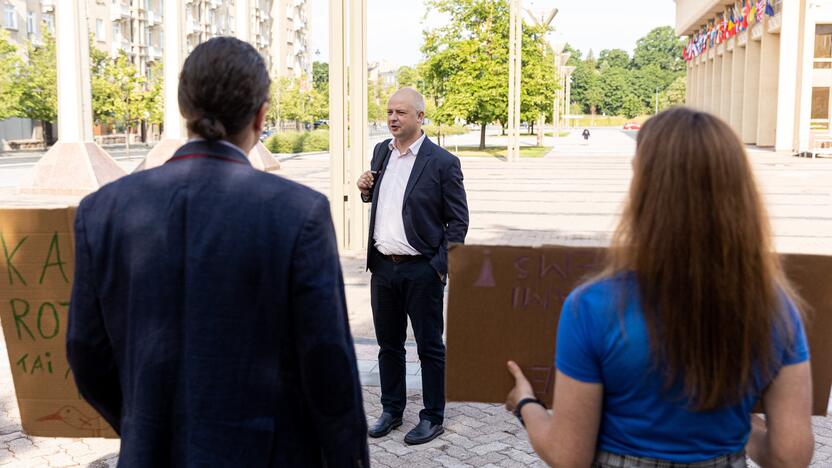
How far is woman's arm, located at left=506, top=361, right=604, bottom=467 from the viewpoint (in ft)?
6.07

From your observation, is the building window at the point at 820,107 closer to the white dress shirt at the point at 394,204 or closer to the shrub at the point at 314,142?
the shrub at the point at 314,142

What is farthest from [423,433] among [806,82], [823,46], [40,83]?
[40,83]

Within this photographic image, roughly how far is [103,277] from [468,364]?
971mm

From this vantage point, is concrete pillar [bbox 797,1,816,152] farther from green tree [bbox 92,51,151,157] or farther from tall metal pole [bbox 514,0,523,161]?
green tree [bbox 92,51,151,157]

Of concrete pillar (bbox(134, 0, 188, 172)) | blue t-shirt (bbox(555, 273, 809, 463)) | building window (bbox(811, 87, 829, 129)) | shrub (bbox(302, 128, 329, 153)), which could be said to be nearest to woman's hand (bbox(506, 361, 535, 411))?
blue t-shirt (bbox(555, 273, 809, 463))

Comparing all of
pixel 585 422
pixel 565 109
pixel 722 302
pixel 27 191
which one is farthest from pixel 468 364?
pixel 565 109

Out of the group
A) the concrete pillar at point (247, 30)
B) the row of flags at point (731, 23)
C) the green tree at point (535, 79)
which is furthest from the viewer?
the row of flags at point (731, 23)

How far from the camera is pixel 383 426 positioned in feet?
16.9

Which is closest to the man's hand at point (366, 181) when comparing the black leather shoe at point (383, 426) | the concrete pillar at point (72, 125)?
the black leather shoe at point (383, 426)

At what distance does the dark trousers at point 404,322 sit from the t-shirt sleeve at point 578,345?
3067 millimetres

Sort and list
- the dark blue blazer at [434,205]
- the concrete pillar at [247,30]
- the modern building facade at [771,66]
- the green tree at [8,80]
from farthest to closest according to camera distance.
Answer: the green tree at [8,80], the modern building facade at [771,66], the concrete pillar at [247,30], the dark blue blazer at [434,205]

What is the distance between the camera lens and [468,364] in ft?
8.00

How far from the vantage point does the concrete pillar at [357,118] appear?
10.8 meters

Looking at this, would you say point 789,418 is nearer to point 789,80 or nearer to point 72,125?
point 72,125
